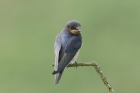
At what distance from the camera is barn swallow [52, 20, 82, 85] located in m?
2.74

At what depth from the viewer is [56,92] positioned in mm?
6992

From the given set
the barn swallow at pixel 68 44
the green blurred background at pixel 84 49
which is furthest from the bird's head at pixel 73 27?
the green blurred background at pixel 84 49

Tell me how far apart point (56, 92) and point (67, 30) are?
399 cm

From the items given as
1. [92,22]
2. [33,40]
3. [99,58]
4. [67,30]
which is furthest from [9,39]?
[67,30]

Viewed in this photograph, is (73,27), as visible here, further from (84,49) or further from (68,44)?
(84,49)

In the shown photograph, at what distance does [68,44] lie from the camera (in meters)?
2.96

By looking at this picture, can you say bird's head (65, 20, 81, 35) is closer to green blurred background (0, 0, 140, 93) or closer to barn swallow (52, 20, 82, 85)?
barn swallow (52, 20, 82, 85)

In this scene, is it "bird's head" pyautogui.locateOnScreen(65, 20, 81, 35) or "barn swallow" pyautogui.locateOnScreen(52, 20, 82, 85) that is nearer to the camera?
"barn swallow" pyautogui.locateOnScreen(52, 20, 82, 85)

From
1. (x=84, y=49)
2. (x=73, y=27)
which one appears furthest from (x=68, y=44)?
(x=84, y=49)

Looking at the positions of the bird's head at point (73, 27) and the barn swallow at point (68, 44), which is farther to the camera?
the bird's head at point (73, 27)

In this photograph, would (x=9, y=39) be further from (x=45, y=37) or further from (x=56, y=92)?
(x=56, y=92)

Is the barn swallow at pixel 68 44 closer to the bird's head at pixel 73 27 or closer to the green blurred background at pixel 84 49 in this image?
the bird's head at pixel 73 27

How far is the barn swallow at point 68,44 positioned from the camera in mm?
2740

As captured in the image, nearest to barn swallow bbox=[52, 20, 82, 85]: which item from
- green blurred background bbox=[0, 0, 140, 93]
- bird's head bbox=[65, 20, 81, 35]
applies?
bird's head bbox=[65, 20, 81, 35]
